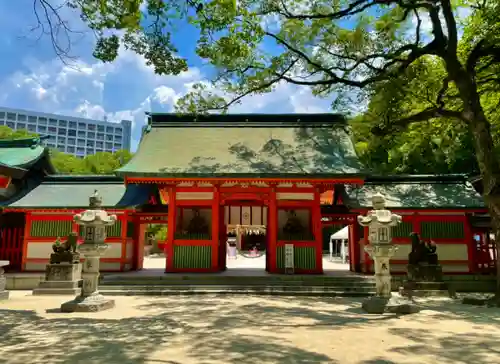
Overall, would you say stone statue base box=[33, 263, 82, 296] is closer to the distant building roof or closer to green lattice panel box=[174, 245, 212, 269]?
the distant building roof

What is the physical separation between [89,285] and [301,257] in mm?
7565

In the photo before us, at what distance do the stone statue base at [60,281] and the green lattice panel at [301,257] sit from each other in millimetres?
6951

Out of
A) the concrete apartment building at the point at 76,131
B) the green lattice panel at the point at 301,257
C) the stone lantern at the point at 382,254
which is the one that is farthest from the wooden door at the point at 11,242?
the concrete apartment building at the point at 76,131

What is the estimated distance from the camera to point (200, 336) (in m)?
6.54

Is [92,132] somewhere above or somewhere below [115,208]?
above

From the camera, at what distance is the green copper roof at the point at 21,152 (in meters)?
16.6

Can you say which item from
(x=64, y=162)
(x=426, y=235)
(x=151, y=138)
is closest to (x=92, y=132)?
(x=64, y=162)

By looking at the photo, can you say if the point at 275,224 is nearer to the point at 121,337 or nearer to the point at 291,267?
the point at 291,267

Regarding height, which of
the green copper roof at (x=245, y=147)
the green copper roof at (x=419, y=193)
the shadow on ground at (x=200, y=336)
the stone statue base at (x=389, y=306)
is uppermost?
the green copper roof at (x=245, y=147)

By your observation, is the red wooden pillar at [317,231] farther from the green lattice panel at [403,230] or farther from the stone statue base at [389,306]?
the stone statue base at [389,306]

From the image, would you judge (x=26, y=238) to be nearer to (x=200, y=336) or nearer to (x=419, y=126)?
(x=200, y=336)

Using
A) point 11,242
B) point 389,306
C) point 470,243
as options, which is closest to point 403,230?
point 470,243

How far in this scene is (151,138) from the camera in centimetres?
1708

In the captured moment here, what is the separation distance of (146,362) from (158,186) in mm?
12224
